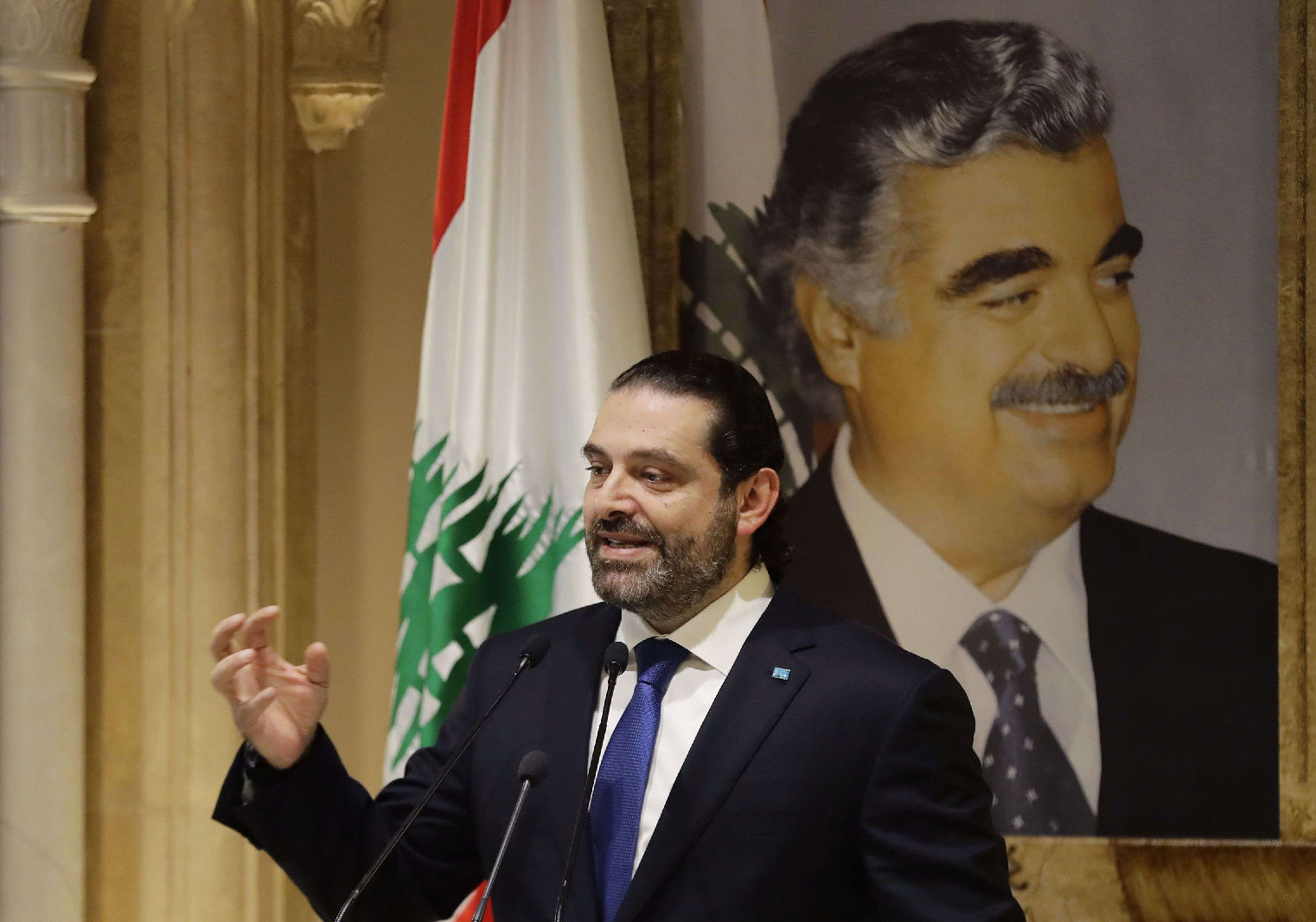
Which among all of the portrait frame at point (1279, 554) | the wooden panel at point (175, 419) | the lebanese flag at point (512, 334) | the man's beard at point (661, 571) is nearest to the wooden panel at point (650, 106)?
the portrait frame at point (1279, 554)

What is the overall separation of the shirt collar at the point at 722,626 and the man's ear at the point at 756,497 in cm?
9

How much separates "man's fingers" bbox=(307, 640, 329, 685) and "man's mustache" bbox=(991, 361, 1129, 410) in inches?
81.7

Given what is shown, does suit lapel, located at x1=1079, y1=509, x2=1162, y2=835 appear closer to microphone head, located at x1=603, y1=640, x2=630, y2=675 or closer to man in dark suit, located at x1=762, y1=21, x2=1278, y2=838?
man in dark suit, located at x1=762, y1=21, x2=1278, y2=838

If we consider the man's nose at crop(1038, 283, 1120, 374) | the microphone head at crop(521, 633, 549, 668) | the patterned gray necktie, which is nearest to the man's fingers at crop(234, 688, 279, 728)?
the microphone head at crop(521, 633, 549, 668)

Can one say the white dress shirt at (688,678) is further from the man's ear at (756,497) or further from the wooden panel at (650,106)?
the wooden panel at (650,106)

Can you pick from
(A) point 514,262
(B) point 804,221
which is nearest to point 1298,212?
(B) point 804,221

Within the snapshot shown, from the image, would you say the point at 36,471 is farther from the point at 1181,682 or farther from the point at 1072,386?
the point at 1181,682

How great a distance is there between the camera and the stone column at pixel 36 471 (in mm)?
3410

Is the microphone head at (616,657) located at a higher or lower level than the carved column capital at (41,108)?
lower

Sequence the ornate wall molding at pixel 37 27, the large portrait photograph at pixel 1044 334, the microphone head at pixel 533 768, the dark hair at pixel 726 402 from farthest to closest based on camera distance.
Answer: the large portrait photograph at pixel 1044 334 < the ornate wall molding at pixel 37 27 < the dark hair at pixel 726 402 < the microphone head at pixel 533 768

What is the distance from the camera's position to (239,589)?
357 cm

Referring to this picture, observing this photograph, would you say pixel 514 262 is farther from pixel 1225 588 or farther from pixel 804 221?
pixel 1225 588

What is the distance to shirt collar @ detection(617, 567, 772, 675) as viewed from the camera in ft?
7.03

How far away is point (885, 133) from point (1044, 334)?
616mm
